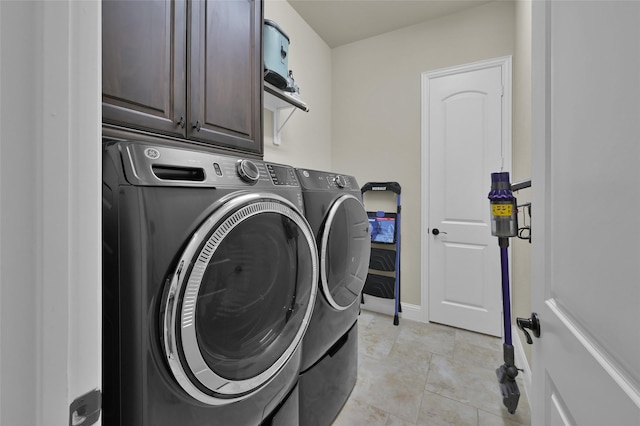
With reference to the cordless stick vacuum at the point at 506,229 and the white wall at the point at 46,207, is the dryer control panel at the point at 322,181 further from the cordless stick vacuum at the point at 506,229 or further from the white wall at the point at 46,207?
the white wall at the point at 46,207

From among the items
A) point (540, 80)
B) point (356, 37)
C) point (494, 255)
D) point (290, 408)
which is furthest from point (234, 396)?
point (356, 37)

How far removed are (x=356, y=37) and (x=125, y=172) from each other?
10.1 feet

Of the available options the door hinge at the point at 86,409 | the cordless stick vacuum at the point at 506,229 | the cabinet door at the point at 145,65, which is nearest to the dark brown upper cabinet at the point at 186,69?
the cabinet door at the point at 145,65

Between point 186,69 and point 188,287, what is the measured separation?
966mm

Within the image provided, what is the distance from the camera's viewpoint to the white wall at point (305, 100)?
2324 millimetres

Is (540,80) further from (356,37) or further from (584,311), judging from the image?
(356,37)

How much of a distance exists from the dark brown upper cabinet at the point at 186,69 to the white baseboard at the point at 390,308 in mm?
2070

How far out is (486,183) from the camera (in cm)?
239

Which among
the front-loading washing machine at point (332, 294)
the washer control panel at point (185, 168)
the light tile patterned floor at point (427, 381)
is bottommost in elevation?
the light tile patterned floor at point (427, 381)

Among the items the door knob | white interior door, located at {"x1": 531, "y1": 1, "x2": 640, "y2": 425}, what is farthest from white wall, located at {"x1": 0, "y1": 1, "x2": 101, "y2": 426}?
the door knob

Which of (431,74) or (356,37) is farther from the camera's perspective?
(356,37)

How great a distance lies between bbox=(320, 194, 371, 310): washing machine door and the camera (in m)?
1.28

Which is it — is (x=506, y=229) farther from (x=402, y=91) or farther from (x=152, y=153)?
(x=402, y=91)

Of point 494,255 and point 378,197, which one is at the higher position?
point 378,197
